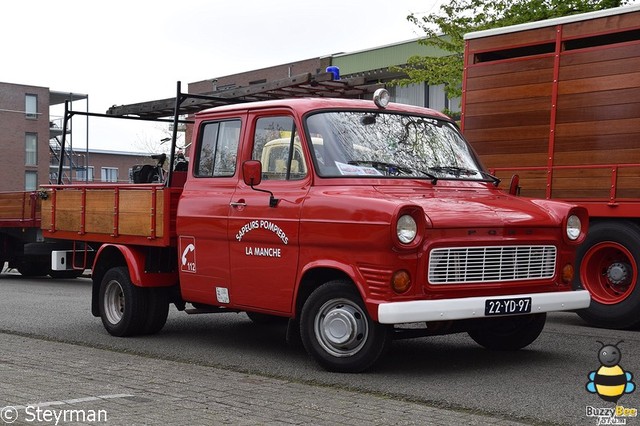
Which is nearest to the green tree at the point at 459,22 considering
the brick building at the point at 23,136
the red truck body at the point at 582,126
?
the red truck body at the point at 582,126

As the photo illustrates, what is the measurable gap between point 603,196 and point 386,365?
12.6ft

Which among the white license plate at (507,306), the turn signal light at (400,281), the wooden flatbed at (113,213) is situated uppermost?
the wooden flatbed at (113,213)

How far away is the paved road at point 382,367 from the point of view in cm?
604

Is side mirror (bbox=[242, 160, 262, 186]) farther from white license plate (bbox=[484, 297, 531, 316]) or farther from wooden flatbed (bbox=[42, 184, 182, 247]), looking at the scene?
white license plate (bbox=[484, 297, 531, 316])

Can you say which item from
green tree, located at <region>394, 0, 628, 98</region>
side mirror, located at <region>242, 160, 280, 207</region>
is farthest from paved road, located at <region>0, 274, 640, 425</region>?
Answer: green tree, located at <region>394, 0, 628, 98</region>

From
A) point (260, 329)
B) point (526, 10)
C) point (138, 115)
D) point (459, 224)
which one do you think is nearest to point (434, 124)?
point (459, 224)

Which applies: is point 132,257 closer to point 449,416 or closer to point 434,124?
point 434,124

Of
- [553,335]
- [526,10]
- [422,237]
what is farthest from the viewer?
[526,10]

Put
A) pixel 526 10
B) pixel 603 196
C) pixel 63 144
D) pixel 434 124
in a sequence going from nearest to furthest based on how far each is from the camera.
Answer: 1. pixel 434 124
2. pixel 603 196
3. pixel 63 144
4. pixel 526 10

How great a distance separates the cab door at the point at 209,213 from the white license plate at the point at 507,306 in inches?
93.3

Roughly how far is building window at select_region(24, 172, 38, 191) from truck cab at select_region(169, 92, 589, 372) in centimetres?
6134

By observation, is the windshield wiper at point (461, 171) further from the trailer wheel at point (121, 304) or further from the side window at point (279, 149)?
the trailer wheel at point (121, 304)

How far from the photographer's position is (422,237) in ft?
22.0

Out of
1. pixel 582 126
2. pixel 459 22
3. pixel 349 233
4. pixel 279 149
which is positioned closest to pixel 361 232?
pixel 349 233
